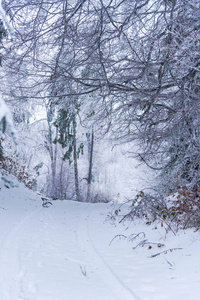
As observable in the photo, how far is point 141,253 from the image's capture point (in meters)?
4.48

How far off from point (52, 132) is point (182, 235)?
1896cm

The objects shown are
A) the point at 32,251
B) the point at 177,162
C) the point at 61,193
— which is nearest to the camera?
the point at 32,251

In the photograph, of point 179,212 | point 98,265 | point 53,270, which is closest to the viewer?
point 53,270

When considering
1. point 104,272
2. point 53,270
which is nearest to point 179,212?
point 104,272

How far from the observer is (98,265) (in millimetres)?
3994

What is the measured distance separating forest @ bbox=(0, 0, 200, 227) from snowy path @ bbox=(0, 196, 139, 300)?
1.52 m

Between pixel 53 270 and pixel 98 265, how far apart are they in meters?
0.68

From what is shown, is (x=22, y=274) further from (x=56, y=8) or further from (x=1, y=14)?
(x=56, y=8)

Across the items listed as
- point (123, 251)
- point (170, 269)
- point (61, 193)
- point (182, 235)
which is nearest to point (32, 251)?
point (123, 251)

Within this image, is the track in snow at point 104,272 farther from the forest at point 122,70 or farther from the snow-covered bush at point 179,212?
the forest at point 122,70

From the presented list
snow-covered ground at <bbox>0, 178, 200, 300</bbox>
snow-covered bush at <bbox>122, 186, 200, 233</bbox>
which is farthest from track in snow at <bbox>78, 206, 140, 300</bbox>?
snow-covered bush at <bbox>122, 186, 200, 233</bbox>

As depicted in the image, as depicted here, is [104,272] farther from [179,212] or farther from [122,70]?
[122,70]

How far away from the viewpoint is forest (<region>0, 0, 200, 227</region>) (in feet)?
14.8

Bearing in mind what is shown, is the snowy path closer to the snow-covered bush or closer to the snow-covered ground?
the snow-covered ground
